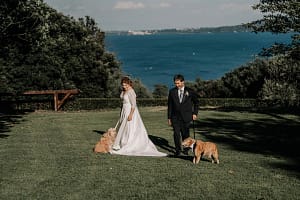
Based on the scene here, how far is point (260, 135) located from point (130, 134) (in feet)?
24.9

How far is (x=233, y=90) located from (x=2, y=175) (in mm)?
43474

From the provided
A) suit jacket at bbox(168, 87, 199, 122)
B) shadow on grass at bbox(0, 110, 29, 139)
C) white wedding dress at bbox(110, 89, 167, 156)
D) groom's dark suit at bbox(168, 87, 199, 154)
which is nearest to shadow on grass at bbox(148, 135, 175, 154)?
white wedding dress at bbox(110, 89, 167, 156)

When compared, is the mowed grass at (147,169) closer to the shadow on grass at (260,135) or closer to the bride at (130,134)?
the shadow on grass at (260,135)

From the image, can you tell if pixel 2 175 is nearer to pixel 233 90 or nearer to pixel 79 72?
pixel 79 72

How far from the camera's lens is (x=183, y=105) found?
1262cm

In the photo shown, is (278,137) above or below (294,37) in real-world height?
below

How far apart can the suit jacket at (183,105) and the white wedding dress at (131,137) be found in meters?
1.44

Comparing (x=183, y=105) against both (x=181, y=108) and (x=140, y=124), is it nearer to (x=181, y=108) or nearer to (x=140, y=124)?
(x=181, y=108)

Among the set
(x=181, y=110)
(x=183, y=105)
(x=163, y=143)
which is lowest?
(x=163, y=143)

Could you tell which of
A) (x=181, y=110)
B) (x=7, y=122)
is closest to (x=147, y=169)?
(x=181, y=110)

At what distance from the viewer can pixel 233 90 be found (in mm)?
51875

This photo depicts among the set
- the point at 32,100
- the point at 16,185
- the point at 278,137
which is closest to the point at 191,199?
the point at 16,185

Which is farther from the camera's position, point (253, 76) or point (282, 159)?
point (253, 76)

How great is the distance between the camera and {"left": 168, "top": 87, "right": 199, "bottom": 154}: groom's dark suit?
12.6 metres
